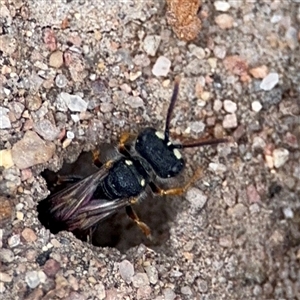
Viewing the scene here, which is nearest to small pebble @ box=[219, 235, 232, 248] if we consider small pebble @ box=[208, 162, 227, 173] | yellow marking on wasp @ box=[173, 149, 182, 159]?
small pebble @ box=[208, 162, 227, 173]

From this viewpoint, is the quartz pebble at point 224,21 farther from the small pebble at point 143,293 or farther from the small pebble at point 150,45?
the small pebble at point 143,293

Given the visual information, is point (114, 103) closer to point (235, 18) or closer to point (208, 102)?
point (208, 102)

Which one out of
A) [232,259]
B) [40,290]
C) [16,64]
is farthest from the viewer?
[232,259]

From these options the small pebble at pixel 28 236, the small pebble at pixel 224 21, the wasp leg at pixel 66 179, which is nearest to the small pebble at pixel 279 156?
the small pebble at pixel 224 21

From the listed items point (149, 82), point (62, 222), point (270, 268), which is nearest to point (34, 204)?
point (62, 222)

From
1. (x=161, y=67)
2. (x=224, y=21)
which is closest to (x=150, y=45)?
(x=161, y=67)

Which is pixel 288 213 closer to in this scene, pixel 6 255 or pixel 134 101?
pixel 134 101

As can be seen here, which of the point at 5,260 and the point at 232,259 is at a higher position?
the point at 5,260

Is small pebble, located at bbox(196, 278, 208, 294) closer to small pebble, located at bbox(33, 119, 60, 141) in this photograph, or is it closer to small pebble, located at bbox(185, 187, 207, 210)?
small pebble, located at bbox(185, 187, 207, 210)
